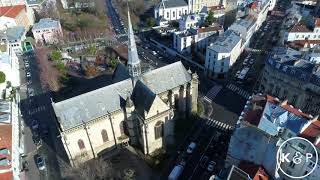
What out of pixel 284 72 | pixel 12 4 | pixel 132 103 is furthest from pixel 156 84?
pixel 12 4

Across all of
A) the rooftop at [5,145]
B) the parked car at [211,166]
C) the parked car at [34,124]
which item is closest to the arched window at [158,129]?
the parked car at [211,166]

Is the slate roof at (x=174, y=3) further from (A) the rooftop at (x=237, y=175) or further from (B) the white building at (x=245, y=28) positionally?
(A) the rooftop at (x=237, y=175)

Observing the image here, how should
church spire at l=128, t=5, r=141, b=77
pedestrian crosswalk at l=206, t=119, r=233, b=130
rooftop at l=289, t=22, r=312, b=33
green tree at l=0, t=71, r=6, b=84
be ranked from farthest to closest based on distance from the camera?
1. rooftop at l=289, t=22, r=312, b=33
2. green tree at l=0, t=71, r=6, b=84
3. pedestrian crosswalk at l=206, t=119, r=233, b=130
4. church spire at l=128, t=5, r=141, b=77

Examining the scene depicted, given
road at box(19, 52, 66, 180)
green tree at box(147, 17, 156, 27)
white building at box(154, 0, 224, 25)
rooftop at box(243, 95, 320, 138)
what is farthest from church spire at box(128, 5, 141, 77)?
white building at box(154, 0, 224, 25)

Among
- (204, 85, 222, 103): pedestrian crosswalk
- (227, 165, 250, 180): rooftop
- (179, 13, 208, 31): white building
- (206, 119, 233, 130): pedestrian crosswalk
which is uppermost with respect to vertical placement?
(179, 13, 208, 31): white building

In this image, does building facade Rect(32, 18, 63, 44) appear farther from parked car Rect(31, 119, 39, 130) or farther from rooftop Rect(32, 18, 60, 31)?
parked car Rect(31, 119, 39, 130)

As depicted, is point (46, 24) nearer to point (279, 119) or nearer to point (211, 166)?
point (211, 166)

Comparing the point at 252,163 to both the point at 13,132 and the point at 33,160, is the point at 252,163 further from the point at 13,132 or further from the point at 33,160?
the point at 13,132
